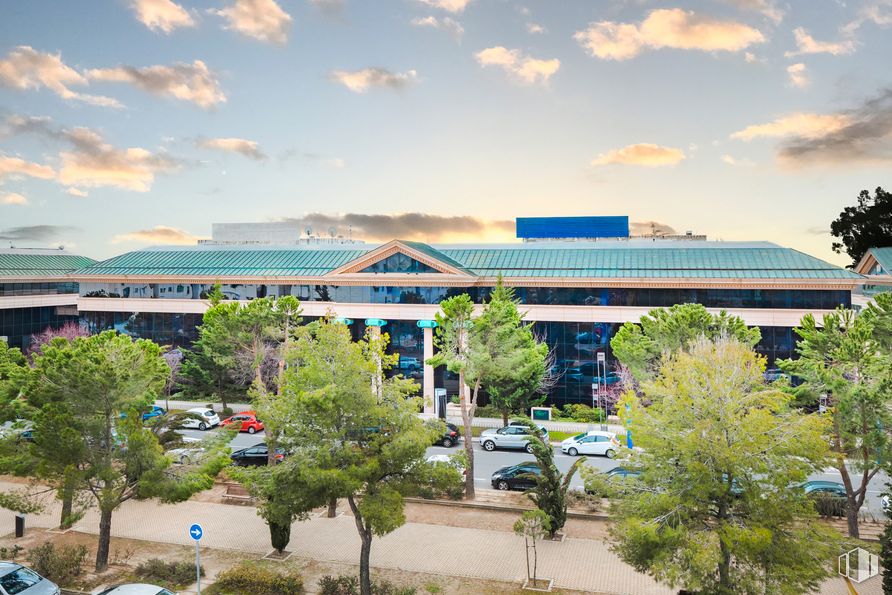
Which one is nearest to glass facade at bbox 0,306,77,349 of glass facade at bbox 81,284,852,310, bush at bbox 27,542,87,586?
glass facade at bbox 81,284,852,310

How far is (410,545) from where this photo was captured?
80.5 ft

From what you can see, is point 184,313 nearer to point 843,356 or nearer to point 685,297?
point 685,297

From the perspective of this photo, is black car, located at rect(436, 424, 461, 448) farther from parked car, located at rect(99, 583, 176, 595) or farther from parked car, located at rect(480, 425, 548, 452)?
parked car, located at rect(99, 583, 176, 595)

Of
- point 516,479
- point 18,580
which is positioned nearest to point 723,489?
point 516,479

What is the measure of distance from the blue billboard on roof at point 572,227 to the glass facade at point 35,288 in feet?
167

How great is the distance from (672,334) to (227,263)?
143 feet

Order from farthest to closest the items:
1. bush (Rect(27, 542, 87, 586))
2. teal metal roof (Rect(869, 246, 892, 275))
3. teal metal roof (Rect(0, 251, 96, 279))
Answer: teal metal roof (Rect(0, 251, 96, 279)), teal metal roof (Rect(869, 246, 892, 275)), bush (Rect(27, 542, 87, 586))

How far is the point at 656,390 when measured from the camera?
58.9 ft

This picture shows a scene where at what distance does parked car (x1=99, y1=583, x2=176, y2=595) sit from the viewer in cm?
1794

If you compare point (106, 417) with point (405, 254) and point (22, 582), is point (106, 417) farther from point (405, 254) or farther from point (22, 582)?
point (405, 254)

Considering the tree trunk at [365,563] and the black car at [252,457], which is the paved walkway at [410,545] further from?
the black car at [252,457]

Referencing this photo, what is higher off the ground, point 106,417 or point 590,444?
point 106,417

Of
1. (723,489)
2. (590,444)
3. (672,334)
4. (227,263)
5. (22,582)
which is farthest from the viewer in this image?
(227,263)

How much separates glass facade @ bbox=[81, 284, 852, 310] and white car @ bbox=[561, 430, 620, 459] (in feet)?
48.0
